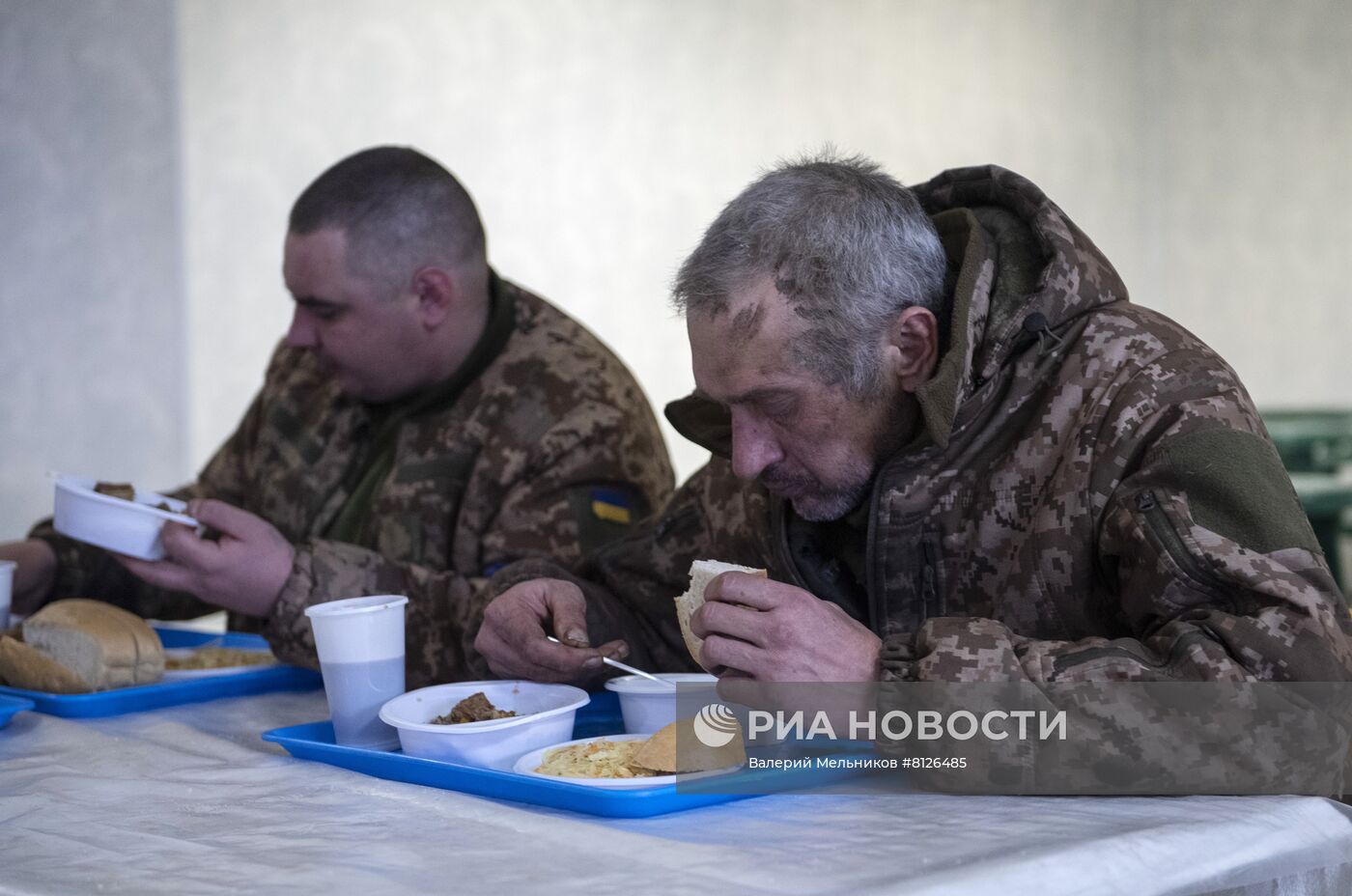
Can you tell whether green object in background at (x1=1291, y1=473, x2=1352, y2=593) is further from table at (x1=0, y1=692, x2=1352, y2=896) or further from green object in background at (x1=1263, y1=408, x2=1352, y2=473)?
table at (x1=0, y1=692, x2=1352, y2=896)

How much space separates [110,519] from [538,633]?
2.28 feet

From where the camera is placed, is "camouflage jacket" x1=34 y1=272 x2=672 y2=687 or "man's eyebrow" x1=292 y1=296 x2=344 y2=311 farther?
"man's eyebrow" x1=292 y1=296 x2=344 y2=311

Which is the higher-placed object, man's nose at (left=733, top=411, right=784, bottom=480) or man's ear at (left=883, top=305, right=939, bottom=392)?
man's ear at (left=883, top=305, right=939, bottom=392)

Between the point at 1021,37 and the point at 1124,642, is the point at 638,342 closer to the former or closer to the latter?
the point at 1021,37

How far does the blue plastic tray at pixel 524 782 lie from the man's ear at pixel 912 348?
514 mm

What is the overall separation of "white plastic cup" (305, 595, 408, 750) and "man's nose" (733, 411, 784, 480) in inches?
17.8

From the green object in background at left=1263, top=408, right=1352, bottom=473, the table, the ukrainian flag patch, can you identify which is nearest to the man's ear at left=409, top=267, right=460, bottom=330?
the ukrainian flag patch

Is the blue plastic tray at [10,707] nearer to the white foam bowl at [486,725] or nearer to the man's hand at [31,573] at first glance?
the white foam bowl at [486,725]

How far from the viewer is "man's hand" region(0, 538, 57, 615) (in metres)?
2.54

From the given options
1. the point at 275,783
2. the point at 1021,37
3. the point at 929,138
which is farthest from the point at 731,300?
the point at 1021,37

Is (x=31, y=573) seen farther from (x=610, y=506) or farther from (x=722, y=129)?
(x=722, y=129)

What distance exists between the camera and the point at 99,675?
1.93 metres

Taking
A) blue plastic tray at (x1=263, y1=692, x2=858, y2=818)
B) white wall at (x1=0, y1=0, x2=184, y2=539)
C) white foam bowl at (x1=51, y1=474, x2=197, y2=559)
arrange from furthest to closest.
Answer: white wall at (x1=0, y1=0, x2=184, y2=539) < white foam bowl at (x1=51, y1=474, x2=197, y2=559) < blue plastic tray at (x1=263, y1=692, x2=858, y2=818)

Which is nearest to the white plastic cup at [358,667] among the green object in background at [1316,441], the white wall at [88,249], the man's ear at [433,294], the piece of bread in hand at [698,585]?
the piece of bread in hand at [698,585]
